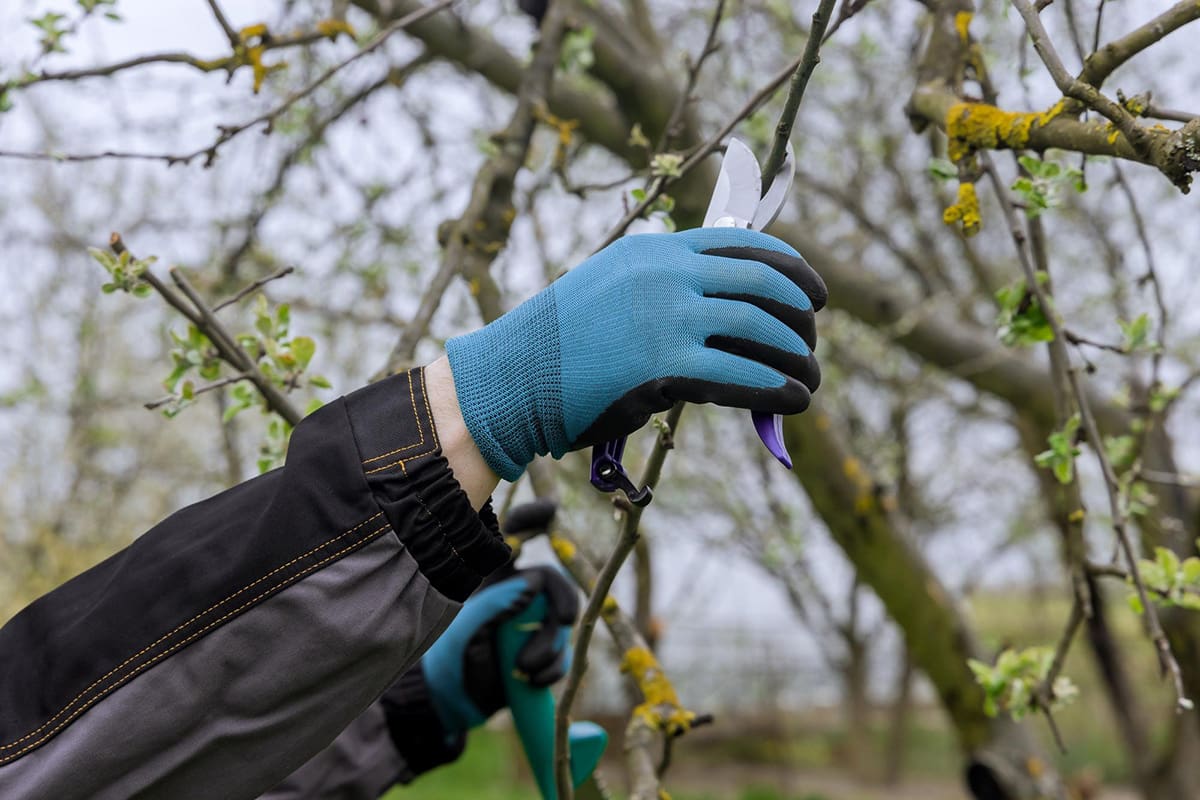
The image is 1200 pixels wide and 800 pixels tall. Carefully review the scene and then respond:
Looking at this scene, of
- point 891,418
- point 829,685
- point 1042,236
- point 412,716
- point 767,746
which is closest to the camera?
point 1042,236

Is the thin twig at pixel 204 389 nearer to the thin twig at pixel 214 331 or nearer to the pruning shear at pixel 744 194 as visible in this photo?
the thin twig at pixel 214 331

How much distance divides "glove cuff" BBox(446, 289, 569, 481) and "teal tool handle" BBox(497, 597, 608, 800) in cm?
86

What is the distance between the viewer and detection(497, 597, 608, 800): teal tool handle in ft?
5.82

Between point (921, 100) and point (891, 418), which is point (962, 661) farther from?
point (891, 418)

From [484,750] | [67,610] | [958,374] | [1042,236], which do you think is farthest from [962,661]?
[484,750]

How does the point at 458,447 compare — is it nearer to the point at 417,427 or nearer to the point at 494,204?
the point at 417,427

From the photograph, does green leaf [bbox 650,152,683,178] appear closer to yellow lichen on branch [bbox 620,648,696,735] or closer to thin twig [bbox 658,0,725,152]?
thin twig [bbox 658,0,725,152]

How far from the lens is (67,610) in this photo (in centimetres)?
97

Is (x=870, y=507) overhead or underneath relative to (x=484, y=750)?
overhead

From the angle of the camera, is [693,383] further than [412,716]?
No

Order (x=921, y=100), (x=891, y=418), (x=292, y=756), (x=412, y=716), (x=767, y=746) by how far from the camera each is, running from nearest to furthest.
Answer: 1. (x=292, y=756)
2. (x=921, y=100)
3. (x=412, y=716)
4. (x=891, y=418)
5. (x=767, y=746)

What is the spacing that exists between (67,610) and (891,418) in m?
5.84

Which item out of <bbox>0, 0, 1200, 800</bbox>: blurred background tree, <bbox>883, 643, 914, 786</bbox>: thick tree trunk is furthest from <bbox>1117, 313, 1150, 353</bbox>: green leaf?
<bbox>883, 643, 914, 786</bbox>: thick tree trunk

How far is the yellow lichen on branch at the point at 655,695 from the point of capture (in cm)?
151
